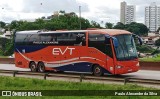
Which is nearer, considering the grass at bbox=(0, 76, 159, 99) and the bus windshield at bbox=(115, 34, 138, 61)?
the grass at bbox=(0, 76, 159, 99)

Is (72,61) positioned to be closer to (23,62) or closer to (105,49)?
(105,49)

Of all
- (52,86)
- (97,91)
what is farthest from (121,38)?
(97,91)

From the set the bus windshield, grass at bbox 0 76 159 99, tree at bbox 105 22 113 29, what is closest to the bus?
the bus windshield

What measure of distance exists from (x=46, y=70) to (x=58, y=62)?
87.1 inches

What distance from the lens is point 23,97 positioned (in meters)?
16.4

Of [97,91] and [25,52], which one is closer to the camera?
[97,91]

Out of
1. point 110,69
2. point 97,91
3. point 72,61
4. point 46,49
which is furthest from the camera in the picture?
point 46,49

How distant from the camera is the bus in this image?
83.0 feet

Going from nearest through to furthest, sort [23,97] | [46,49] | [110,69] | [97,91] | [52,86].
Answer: [23,97] < [97,91] < [52,86] < [110,69] < [46,49]

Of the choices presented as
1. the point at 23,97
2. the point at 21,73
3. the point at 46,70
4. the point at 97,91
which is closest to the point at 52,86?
the point at 97,91

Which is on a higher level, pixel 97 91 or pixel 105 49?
pixel 105 49

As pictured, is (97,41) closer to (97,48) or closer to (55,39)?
(97,48)

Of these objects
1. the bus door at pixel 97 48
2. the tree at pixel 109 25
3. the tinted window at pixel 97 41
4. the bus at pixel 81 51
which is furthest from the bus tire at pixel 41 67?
the tree at pixel 109 25

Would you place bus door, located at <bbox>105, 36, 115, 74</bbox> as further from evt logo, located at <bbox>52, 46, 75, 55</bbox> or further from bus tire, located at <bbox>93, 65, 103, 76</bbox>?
evt logo, located at <bbox>52, 46, 75, 55</bbox>
